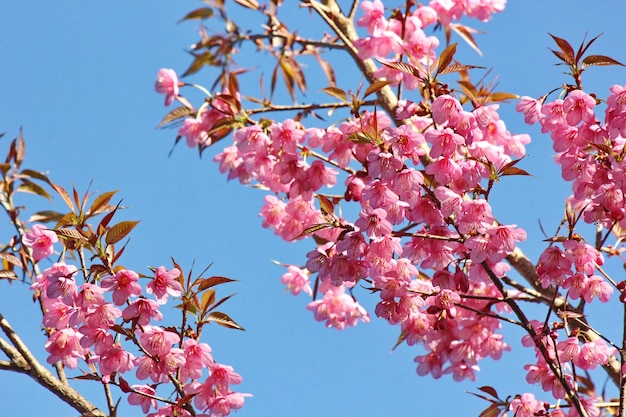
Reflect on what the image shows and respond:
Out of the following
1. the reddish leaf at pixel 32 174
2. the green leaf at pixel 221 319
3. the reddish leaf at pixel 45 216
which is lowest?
the green leaf at pixel 221 319

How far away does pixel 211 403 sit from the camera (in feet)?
6.93

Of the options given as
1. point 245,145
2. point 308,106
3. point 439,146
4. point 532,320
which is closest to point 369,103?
point 308,106

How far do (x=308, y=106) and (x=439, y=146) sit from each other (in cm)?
109

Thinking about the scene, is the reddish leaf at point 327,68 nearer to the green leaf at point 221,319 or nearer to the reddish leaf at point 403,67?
the reddish leaf at point 403,67

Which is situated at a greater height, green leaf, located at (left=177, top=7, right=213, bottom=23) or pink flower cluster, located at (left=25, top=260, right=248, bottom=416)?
green leaf, located at (left=177, top=7, right=213, bottom=23)

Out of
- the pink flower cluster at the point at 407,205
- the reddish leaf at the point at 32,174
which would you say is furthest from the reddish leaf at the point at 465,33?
the reddish leaf at the point at 32,174

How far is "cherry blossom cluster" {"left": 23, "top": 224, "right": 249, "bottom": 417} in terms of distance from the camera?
1962 millimetres

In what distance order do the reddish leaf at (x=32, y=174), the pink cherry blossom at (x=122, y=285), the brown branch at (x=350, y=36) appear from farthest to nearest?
the brown branch at (x=350, y=36)
the reddish leaf at (x=32, y=174)
the pink cherry blossom at (x=122, y=285)

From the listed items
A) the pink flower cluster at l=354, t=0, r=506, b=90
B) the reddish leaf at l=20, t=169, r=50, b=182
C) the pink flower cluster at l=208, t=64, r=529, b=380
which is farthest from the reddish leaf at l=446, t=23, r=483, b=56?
the reddish leaf at l=20, t=169, r=50, b=182

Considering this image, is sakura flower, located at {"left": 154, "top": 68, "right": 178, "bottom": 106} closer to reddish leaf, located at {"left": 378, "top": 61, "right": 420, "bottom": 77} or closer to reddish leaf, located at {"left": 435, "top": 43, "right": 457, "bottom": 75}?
reddish leaf, located at {"left": 378, "top": 61, "right": 420, "bottom": 77}

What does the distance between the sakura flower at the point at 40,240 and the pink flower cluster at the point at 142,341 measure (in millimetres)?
173

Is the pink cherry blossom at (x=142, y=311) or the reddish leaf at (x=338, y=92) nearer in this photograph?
the pink cherry blossom at (x=142, y=311)

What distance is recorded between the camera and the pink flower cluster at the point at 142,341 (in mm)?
1959

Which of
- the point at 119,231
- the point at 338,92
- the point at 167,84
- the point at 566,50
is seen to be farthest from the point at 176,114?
the point at 566,50
